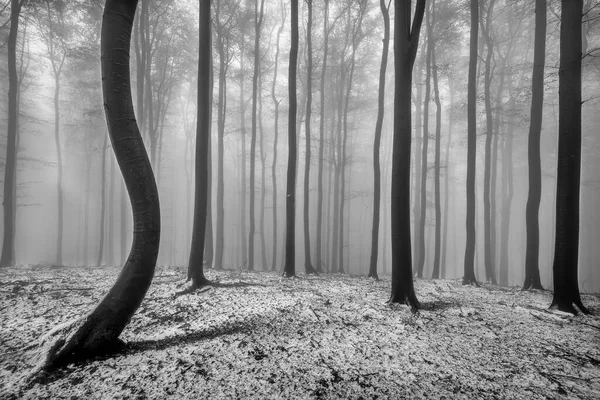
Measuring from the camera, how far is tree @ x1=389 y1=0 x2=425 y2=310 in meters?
3.94

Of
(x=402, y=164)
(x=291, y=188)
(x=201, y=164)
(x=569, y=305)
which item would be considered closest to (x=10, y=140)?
(x=201, y=164)

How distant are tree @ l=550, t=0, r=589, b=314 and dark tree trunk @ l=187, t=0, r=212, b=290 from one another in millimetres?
6673

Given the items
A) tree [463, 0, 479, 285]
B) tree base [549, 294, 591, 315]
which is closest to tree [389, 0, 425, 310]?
tree base [549, 294, 591, 315]

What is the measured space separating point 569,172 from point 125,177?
6780 millimetres

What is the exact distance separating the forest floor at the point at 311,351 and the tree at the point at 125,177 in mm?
376

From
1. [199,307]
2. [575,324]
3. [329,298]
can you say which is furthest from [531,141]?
[199,307]

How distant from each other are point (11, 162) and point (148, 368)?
1300 centimetres

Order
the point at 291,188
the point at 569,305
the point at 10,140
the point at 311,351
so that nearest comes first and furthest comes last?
the point at 311,351 < the point at 569,305 < the point at 291,188 < the point at 10,140

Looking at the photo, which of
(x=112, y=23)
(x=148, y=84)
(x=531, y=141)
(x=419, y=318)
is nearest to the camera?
(x=112, y=23)

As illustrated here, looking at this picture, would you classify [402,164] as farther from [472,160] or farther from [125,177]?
[472,160]

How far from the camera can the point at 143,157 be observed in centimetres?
232

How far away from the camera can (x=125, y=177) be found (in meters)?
2.31

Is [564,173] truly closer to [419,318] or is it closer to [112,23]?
[419,318]

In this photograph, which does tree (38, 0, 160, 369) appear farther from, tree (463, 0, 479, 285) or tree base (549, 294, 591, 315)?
tree (463, 0, 479, 285)
